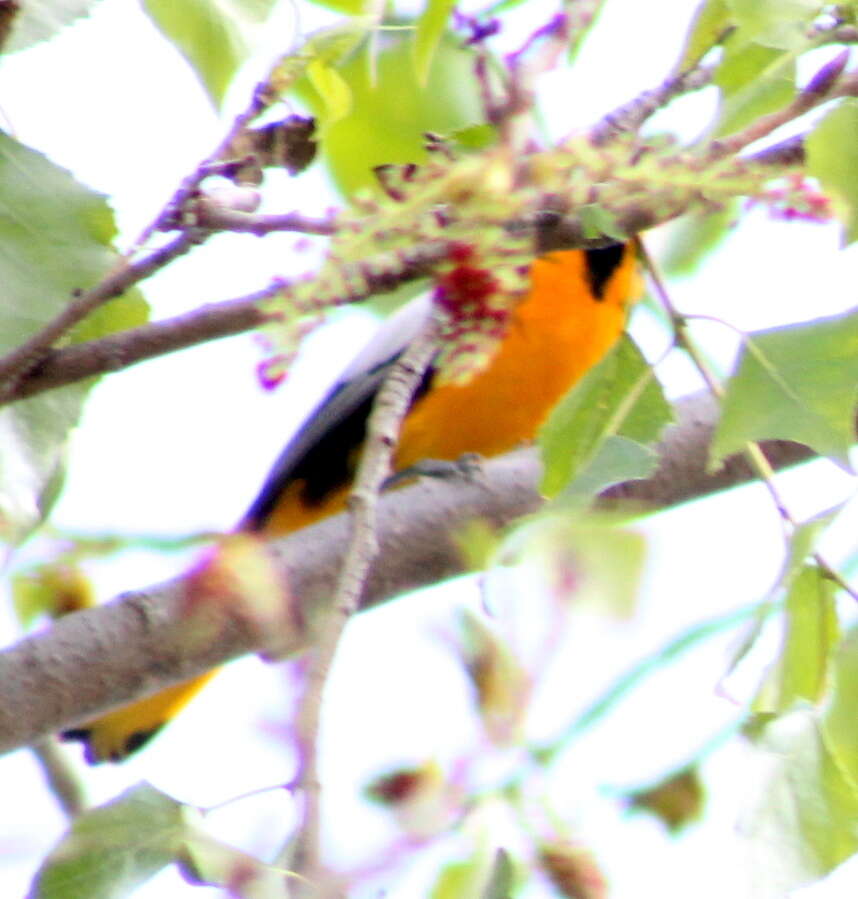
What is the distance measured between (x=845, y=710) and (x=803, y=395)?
0.67ft

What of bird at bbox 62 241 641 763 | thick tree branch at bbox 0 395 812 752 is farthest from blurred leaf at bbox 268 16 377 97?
bird at bbox 62 241 641 763

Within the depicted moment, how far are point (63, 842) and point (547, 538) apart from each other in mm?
399

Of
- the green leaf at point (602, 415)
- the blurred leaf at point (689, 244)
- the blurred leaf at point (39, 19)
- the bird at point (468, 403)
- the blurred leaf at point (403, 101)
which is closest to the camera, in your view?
the blurred leaf at point (39, 19)

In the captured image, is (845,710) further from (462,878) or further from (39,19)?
(39,19)

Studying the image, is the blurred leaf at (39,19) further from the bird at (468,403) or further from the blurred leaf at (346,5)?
the bird at (468,403)

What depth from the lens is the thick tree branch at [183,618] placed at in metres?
1.29

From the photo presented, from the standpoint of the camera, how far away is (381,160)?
4.59 ft

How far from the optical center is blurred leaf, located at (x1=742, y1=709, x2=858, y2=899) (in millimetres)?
887

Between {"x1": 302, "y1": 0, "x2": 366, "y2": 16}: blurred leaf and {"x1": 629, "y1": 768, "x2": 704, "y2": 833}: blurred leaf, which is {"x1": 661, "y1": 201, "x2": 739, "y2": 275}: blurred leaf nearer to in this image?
{"x1": 302, "y1": 0, "x2": 366, "y2": 16}: blurred leaf

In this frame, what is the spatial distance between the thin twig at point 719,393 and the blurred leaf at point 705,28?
0.23m

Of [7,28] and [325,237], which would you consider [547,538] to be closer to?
[325,237]

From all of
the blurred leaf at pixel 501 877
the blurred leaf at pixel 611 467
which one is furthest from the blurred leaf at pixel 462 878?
the blurred leaf at pixel 611 467

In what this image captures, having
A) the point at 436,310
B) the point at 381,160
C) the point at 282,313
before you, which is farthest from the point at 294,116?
the point at 381,160

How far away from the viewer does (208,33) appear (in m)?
1.01
